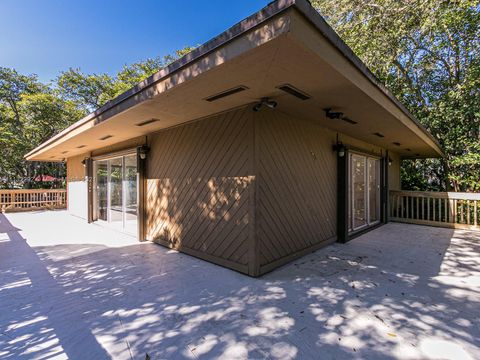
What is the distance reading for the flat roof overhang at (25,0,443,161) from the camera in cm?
164

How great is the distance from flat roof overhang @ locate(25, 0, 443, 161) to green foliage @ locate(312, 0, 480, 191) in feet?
16.5

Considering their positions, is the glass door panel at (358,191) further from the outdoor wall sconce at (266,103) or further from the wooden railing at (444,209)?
the outdoor wall sconce at (266,103)

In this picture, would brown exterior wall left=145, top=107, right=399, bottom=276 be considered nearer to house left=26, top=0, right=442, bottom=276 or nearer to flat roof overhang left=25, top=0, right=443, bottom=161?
house left=26, top=0, right=442, bottom=276

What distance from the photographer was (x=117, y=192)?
6168mm

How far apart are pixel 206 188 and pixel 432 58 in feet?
31.6

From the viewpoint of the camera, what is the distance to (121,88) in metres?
16.7

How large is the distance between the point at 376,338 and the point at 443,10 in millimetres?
9092

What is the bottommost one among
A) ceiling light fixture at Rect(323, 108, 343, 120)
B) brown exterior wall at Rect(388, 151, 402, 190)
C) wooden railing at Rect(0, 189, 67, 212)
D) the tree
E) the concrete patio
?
the concrete patio

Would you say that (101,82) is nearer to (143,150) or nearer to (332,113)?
(143,150)

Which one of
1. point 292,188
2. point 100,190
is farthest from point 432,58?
point 100,190

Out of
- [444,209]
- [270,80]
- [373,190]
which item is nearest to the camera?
[270,80]

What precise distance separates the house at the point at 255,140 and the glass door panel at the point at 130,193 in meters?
0.02

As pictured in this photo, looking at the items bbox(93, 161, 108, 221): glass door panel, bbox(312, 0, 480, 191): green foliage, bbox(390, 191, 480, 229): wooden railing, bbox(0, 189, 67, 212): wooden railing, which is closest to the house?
bbox(93, 161, 108, 221): glass door panel

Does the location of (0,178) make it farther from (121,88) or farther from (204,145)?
(204,145)
